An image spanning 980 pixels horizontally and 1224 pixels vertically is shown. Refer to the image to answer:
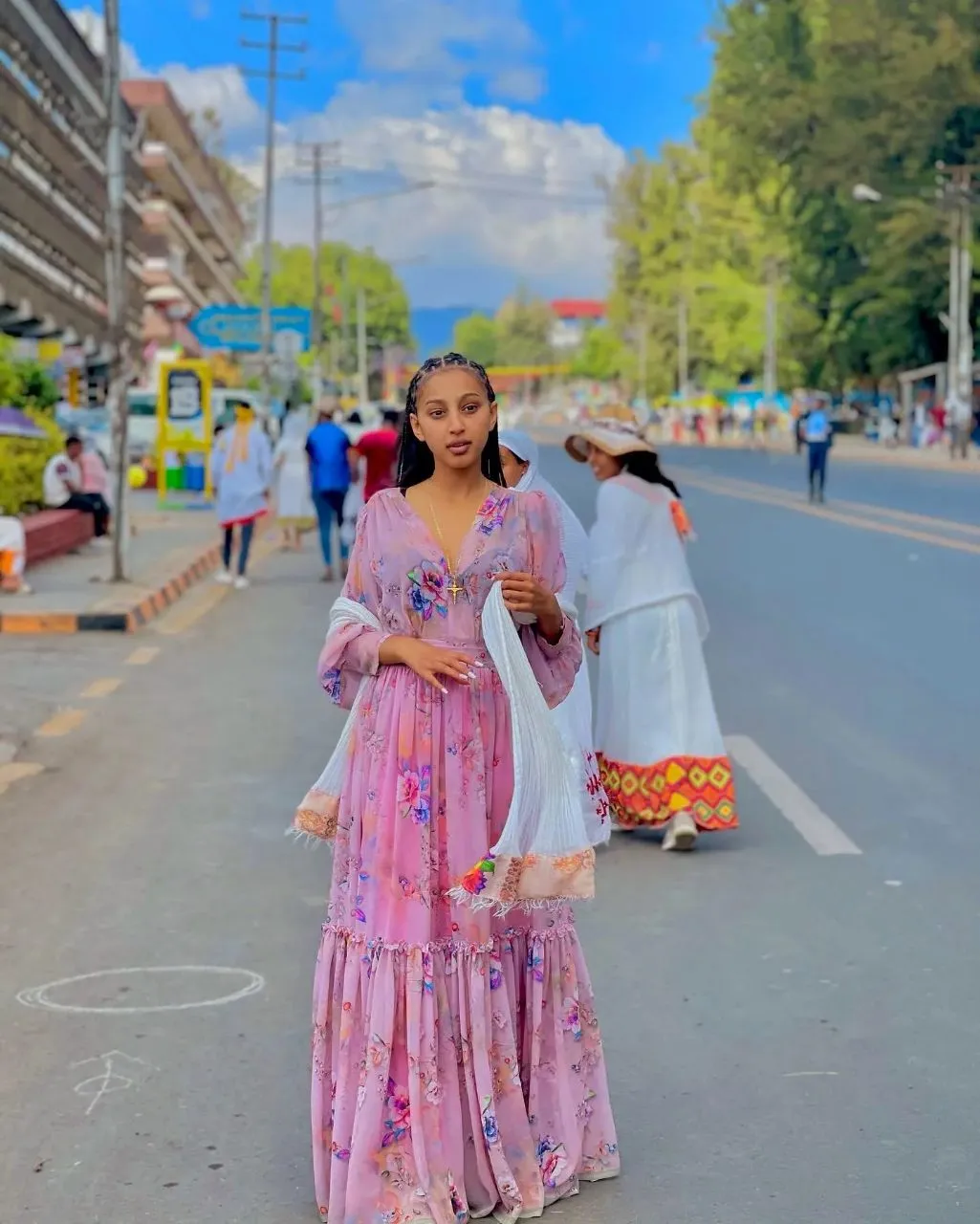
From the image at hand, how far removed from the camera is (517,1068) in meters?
3.92

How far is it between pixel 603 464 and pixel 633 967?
2.29 m

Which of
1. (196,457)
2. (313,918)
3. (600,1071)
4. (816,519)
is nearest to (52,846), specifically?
(313,918)

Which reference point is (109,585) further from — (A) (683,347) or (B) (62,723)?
(A) (683,347)

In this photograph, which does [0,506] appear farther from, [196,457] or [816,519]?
[196,457]

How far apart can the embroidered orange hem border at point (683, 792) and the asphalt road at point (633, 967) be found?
0.14m

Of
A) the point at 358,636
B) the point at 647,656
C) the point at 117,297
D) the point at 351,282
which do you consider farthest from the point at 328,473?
the point at 351,282

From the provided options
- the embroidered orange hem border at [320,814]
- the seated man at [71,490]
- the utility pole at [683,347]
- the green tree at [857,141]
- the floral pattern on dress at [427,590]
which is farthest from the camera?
the utility pole at [683,347]

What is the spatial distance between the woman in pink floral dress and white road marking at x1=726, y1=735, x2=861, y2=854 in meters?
3.70

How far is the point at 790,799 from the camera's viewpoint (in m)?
8.53

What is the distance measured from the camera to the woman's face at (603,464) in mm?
7625

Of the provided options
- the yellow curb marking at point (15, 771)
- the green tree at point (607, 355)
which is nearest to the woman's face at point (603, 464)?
the yellow curb marking at point (15, 771)

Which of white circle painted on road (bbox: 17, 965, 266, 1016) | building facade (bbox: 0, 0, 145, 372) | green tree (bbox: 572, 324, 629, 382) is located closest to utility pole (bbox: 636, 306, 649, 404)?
green tree (bbox: 572, 324, 629, 382)

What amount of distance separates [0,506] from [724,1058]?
15.6 m

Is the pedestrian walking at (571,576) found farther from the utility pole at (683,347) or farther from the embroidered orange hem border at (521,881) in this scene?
the utility pole at (683,347)
